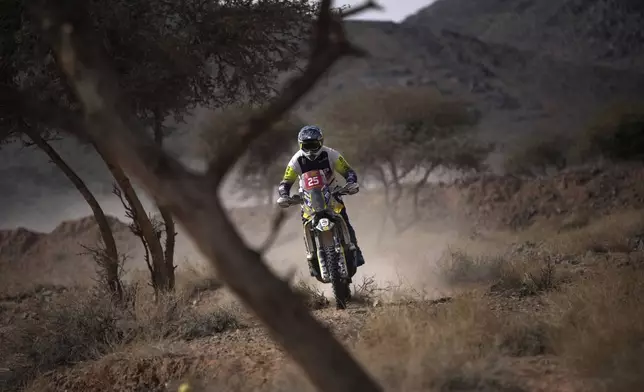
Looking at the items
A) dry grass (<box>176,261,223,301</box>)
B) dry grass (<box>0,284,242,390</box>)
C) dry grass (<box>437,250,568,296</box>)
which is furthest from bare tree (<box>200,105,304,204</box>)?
dry grass (<box>0,284,242,390</box>)

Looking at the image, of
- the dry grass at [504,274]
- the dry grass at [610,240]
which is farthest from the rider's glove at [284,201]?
the dry grass at [610,240]

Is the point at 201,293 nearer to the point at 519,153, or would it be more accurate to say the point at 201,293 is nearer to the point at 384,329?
the point at 384,329

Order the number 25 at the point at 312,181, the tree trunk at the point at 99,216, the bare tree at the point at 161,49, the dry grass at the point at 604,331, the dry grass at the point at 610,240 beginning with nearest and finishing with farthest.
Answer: the dry grass at the point at 604,331, the number 25 at the point at 312,181, the bare tree at the point at 161,49, the tree trunk at the point at 99,216, the dry grass at the point at 610,240

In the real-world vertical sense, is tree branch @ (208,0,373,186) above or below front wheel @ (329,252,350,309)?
above

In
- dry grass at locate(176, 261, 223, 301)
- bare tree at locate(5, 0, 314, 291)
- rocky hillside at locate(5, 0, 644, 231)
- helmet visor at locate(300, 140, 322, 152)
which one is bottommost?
dry grass at locate(176, 261, 223, 301)

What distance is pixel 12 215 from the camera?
3528 centimetres

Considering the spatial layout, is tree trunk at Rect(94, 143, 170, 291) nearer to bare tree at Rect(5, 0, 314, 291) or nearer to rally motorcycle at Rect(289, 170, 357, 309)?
bare tree at Rect(5, 0, 314, 291)

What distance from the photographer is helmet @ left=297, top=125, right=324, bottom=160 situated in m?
8.09

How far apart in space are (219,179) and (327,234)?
4893mm

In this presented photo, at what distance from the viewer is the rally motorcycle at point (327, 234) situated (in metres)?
7.81

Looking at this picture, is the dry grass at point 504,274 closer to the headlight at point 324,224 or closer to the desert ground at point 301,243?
the desert ground at point 301,243

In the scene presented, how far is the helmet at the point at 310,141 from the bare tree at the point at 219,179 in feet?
15.8

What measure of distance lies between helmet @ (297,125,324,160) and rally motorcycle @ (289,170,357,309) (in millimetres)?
242

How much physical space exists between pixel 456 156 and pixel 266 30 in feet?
61.0
